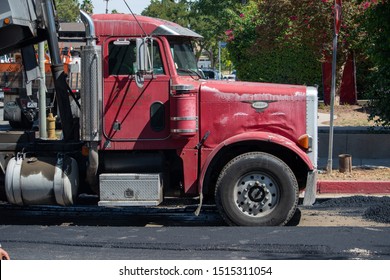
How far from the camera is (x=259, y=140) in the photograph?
8.41 metres

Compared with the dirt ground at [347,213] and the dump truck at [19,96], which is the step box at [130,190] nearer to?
the dirt ground at [347,213]

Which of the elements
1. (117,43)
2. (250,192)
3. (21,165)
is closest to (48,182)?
(21,165)

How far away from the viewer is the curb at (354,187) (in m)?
11.3

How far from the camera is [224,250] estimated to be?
7.29 metres

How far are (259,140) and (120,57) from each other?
1.91 m

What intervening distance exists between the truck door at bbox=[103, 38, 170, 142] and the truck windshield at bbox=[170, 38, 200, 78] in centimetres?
22

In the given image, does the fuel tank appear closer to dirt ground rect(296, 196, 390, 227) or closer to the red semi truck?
the red semi truck

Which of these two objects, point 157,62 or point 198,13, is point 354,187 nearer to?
point 157,62

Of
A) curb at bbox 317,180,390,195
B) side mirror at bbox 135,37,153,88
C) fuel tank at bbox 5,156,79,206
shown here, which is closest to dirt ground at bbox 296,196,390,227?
curb at bbox 317,180,390,195

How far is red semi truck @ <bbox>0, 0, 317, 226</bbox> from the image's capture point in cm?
841

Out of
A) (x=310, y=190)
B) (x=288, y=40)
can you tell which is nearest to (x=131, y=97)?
(x=310, y=190)

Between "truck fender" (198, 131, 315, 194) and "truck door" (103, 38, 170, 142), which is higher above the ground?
"truck door" (103, 38, 170, 142)

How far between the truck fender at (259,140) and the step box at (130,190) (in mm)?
541

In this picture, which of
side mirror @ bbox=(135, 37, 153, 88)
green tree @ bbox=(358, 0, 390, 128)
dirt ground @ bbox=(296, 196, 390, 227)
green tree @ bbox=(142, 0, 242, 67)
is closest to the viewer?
side mirror @ bbox=(135, 37, 153, 88)
